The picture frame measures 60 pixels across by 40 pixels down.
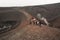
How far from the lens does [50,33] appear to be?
3.90 feet

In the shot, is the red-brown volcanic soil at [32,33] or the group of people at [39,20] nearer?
the red-brown volcanic soil at [32,33]

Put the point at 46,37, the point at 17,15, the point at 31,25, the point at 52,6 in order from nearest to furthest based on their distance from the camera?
the point at 46,37 < the point at 31,25 < the point at 17,15 < the point at 52,6

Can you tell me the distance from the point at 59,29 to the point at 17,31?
1.21ft

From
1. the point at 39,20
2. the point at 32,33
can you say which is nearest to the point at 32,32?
the point at 32,33

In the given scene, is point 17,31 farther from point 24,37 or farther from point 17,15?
point 17,15

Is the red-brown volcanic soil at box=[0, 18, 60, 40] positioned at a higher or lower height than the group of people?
lower

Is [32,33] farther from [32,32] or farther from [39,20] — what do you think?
[39,20]

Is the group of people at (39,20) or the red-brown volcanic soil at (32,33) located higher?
the group of people at (39,20)

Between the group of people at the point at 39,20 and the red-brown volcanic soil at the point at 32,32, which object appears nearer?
the red-brown volcanic soil at the point at 32,32

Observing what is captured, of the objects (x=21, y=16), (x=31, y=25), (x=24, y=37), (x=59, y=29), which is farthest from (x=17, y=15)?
(x=59, y=29)

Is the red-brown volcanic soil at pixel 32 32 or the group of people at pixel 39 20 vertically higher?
the group of people at pixel 39 20

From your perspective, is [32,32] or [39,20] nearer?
[32,32]

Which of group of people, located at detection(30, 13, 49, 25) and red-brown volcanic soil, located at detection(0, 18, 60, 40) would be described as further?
group of people, located at detection(30, 13, 49, 25)

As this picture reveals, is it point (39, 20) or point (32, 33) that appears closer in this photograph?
point (32, 33)
